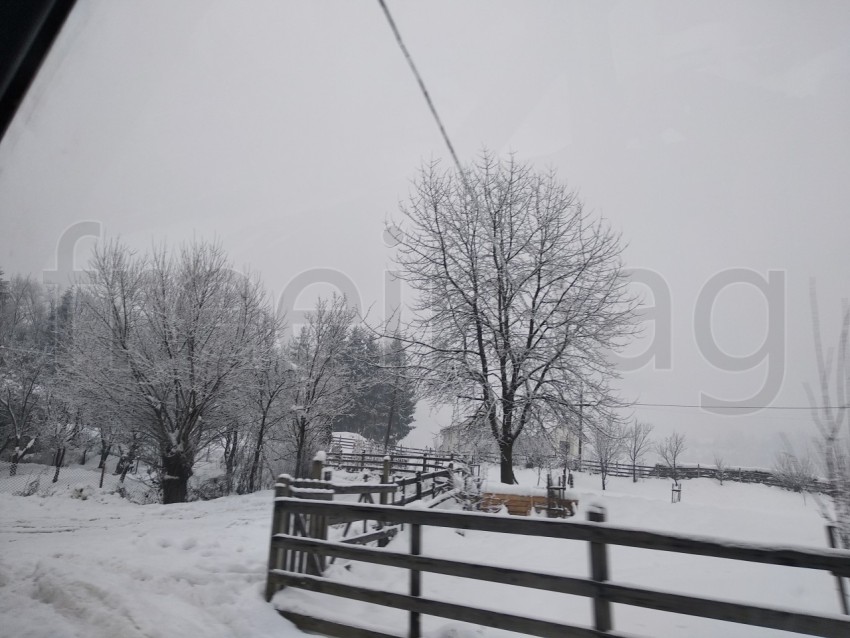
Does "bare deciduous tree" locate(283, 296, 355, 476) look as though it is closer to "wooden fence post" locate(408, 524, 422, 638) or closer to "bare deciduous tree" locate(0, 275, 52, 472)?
"bare deciduous tree" locate(0, 275, 52, 472)

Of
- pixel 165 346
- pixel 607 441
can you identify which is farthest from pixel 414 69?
pixel 607 441

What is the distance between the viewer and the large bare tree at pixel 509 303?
1524 cm

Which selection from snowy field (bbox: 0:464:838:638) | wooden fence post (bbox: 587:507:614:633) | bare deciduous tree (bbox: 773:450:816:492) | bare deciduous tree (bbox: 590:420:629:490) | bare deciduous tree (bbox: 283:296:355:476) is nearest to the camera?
wooden fence post (bbox: 587:507:614:633)

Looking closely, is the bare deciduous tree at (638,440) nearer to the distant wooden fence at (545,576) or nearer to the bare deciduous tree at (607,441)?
the bare deciduous tree at (607,441)

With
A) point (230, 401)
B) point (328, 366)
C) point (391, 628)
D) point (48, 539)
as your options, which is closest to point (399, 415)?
point (328, 366)

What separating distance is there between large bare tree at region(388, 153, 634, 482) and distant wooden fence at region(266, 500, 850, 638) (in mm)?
10942

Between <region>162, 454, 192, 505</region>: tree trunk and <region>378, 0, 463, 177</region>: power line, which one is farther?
<region>162, 454, 192, 505</region>: tree trunk

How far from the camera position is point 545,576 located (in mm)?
3482

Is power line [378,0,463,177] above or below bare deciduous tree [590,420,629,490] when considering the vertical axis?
above

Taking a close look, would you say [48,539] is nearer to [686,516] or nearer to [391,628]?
[391,628]

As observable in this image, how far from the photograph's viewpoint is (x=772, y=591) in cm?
546

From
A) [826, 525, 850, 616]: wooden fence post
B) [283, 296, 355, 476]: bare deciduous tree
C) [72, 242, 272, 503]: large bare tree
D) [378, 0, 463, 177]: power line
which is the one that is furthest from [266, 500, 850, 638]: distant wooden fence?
[283, 296, 355, 476]: bare deciduous tree

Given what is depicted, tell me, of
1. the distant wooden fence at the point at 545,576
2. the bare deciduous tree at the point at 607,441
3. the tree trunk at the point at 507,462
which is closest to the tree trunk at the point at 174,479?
the tree trunk at the point at 507,462

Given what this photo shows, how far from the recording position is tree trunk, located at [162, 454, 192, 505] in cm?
1670
